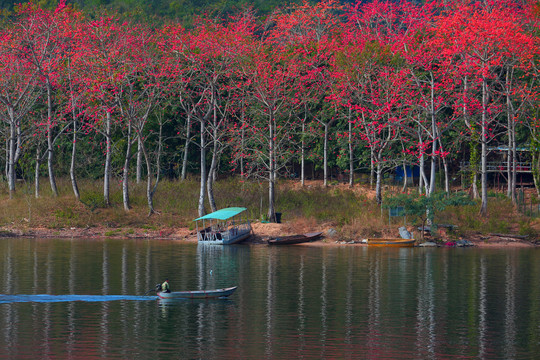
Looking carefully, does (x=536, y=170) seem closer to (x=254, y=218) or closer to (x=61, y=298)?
(x=254, y=218)

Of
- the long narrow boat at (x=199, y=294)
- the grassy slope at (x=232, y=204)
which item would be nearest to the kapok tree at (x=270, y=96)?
the grassy slope at (x=232, y=204)

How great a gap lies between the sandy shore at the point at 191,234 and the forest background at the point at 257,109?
1139 mm

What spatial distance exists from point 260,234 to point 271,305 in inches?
1181

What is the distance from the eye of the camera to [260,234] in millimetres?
Answer: 65062

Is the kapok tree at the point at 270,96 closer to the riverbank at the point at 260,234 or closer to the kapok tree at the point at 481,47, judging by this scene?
the riverbank at the point at 260,234

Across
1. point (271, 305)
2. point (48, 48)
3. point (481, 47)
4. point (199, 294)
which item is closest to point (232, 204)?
point (48, 48)

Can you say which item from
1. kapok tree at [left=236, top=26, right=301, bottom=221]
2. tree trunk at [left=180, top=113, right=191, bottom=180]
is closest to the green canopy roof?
kapok tree at [left=236, top=26, right=301, bottom=221]

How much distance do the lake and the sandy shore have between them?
694 cm

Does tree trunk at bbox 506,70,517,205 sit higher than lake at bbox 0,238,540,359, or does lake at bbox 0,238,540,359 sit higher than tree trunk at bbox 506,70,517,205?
tree trunk at bbox 506,70,517,205

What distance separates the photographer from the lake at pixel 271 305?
88.0 feet

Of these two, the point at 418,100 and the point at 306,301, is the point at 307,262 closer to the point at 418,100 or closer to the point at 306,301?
the point at 306,301

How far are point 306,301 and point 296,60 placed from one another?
145 feet

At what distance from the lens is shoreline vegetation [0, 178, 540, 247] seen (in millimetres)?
63750

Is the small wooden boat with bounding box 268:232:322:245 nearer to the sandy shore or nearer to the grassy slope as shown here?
the sandy shore
